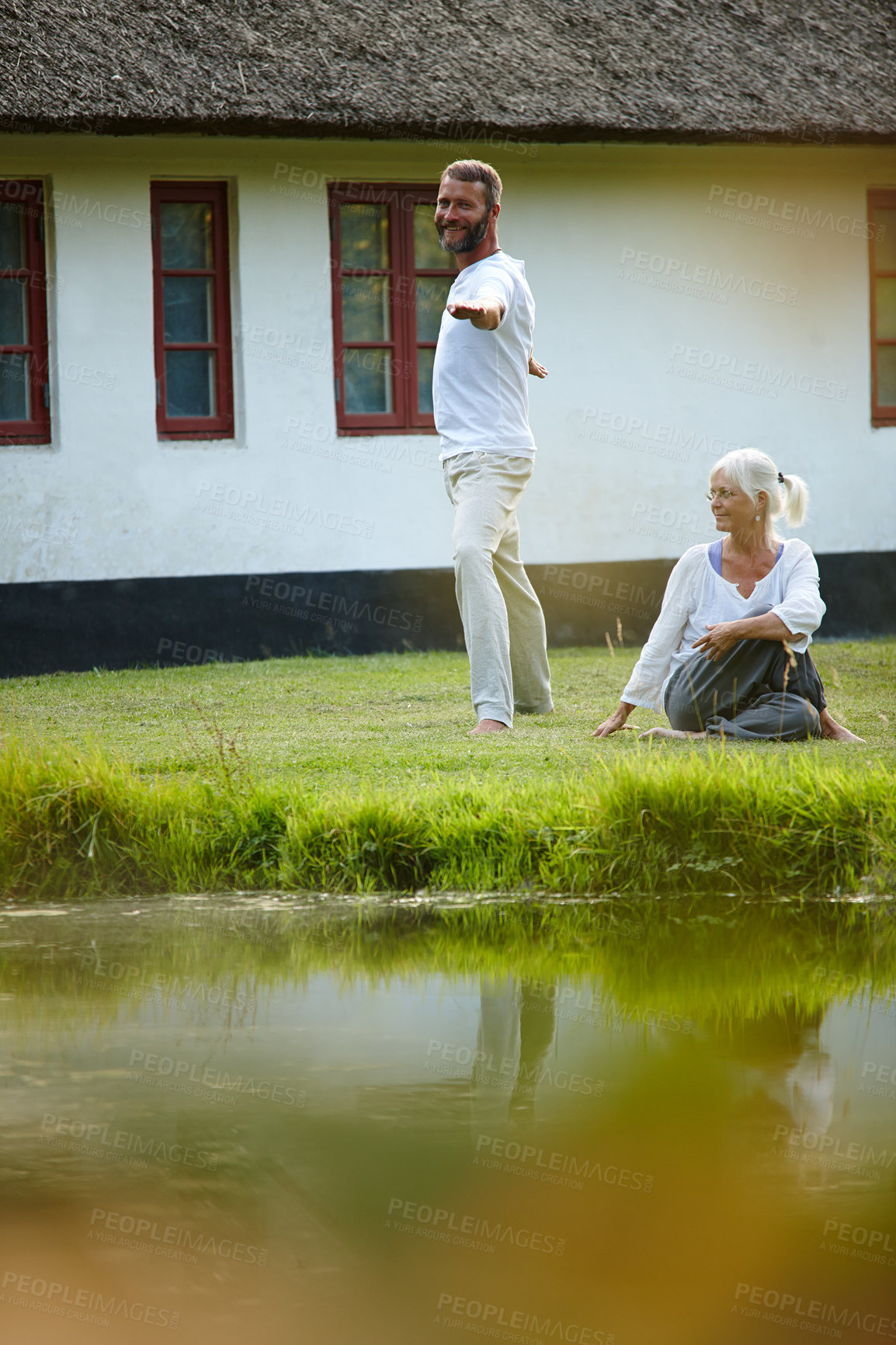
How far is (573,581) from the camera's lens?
10578 mm

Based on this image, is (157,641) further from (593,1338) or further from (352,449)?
(593,1338)

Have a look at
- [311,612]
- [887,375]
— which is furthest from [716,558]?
[887,375]

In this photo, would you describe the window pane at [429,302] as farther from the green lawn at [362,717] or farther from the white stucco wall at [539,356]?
the green lawn at [362,717]

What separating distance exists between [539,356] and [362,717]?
430 centimetres

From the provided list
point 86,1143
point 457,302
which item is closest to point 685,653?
point 457,302

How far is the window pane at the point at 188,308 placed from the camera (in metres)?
9.78

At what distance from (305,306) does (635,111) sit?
2.37 m

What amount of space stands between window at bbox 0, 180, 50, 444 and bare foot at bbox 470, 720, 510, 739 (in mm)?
4538

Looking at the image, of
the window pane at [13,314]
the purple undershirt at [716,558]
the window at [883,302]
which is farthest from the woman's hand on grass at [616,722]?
the window at [883,302]

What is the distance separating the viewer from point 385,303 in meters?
10.2

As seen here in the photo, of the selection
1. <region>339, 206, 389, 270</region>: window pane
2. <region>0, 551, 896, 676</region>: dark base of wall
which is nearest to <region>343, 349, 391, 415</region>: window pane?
<region>339, 206, 389, 270</region>: window pane

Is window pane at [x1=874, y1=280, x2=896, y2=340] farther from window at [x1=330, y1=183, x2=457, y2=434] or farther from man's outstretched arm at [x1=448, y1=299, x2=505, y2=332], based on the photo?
man's outstretched arm at [x1=448, y1=299, x2=505, y2=332]

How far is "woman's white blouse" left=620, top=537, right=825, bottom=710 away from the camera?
5.87 meters

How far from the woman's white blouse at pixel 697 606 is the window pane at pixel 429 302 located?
4680 millimetres
